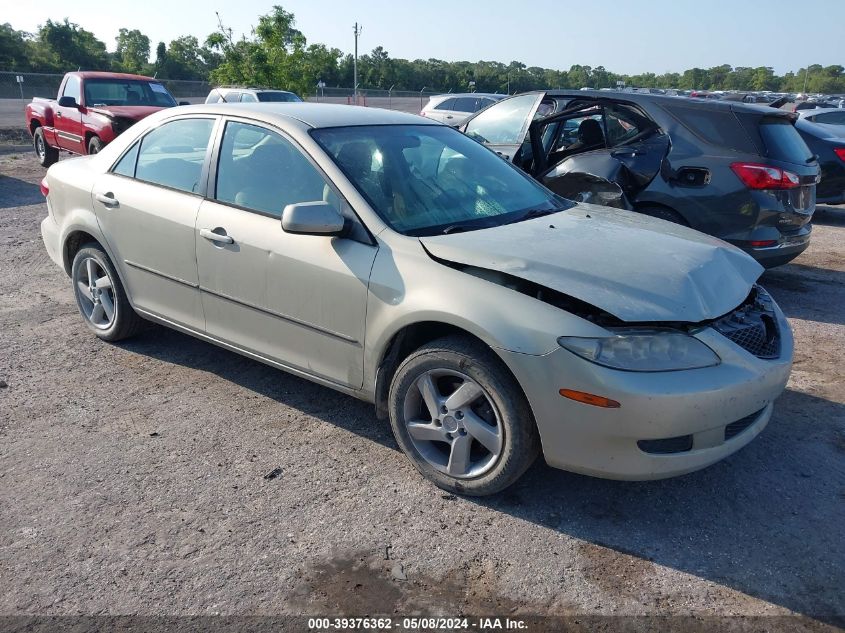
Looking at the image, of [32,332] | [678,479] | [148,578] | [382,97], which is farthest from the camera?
[382,97]

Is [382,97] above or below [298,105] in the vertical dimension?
below

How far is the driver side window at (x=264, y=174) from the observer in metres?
3.77

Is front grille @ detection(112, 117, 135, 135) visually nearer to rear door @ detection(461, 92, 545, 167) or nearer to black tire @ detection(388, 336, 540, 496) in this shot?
rear door @ detection(461, 92, 545, 167)

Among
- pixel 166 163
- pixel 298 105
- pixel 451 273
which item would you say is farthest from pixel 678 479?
pixel 166 163

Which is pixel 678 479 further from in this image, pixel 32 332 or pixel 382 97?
pixel 382 97

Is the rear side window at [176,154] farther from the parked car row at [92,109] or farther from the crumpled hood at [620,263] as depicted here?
the parked car row at [92,109]

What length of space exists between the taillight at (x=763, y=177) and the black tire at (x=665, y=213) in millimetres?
575

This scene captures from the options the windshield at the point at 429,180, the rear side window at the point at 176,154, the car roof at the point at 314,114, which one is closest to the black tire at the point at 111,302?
the rear side window at the point at 176,154

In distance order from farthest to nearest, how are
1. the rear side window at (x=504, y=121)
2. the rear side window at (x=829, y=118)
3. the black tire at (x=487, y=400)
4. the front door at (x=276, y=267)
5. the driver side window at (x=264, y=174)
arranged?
the rear side window at (x=829, y=118)
the rear side window at (x=504, y=121)
the driver side window at (x=264, y=174)
the front door at (x=276, y=267)
the black tire at (x=487, y=400)

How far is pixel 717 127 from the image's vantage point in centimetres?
626

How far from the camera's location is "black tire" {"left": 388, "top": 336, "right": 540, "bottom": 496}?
3.04m

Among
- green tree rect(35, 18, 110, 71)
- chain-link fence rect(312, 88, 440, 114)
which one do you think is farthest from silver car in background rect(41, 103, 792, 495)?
green tree rect(35, 18, 110, 71)

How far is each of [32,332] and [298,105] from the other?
106 inches

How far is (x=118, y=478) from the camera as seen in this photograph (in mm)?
3426
